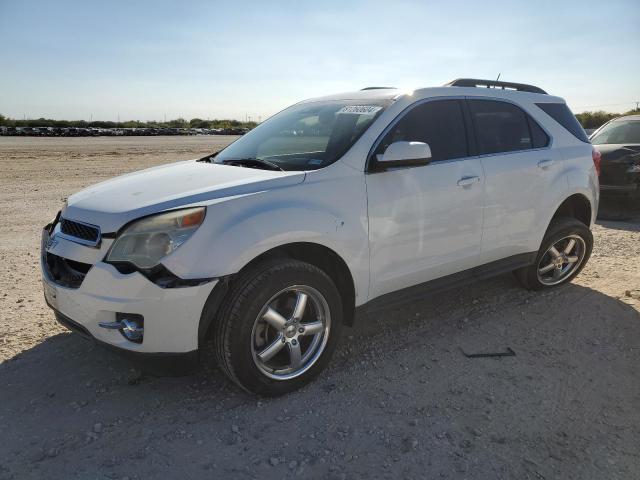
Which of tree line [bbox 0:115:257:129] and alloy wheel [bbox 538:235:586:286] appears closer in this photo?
alloy wheel [bbox 538:235:586:286]

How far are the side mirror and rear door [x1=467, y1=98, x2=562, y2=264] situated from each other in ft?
2.96

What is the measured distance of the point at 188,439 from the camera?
2.71 meters

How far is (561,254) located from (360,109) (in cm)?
258

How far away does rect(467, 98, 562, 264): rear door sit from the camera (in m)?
3.99

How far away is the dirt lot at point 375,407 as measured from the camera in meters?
2.52

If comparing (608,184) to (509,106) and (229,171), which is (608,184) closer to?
(509,106)

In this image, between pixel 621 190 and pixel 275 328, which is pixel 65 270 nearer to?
pixel 275 328

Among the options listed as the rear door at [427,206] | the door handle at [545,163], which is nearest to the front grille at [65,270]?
the rear door at [427,206]

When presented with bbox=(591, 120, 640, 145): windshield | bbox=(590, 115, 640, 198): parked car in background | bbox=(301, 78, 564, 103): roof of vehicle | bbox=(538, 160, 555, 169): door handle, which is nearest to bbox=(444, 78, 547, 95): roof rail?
bbox=(301, 78, 564, 103): roof of vehicle

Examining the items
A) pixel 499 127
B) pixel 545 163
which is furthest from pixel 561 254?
pixel 499 127

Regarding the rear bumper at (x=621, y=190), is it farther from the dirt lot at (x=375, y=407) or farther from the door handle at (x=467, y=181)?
the door handle at (x=467, y=181)

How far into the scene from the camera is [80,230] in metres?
2.95

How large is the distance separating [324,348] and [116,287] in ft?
4.29

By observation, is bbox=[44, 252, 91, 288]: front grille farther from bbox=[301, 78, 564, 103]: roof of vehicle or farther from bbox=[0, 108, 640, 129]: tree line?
bbox=[0, 108, 640, 129]: tree line
